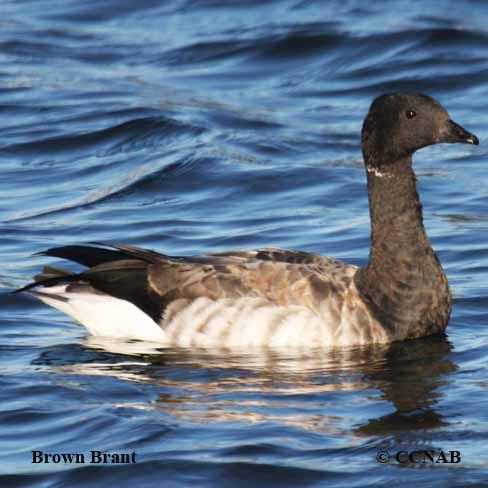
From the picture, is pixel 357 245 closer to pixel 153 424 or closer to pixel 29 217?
pixel 29 217

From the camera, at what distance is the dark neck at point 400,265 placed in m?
11.3

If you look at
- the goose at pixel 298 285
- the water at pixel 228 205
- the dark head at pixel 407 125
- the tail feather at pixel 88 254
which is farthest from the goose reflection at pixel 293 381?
the dark head at pixel 407 125

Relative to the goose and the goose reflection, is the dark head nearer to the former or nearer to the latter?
the goose

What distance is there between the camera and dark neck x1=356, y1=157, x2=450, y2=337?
11.3m

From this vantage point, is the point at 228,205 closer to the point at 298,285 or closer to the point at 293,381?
the point at 298,285

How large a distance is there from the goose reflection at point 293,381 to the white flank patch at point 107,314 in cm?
11

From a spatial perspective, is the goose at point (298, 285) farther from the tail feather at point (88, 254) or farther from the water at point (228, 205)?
the water at point (228, 205)

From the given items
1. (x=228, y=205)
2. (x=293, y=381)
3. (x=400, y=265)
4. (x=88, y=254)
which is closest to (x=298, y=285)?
(x=400, y=265)

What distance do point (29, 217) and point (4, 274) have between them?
200 cm

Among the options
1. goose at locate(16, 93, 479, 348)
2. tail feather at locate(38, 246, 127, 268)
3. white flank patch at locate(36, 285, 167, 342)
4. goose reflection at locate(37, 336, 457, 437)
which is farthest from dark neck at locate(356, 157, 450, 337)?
tail feather at locate(38, 246, 127, 268)

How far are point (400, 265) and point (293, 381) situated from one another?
169 cm

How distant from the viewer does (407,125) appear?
37.7ft

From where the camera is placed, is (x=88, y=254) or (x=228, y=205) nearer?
(x=88, y=254)

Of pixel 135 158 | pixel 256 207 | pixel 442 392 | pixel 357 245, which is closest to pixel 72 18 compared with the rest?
pixel 135 158
